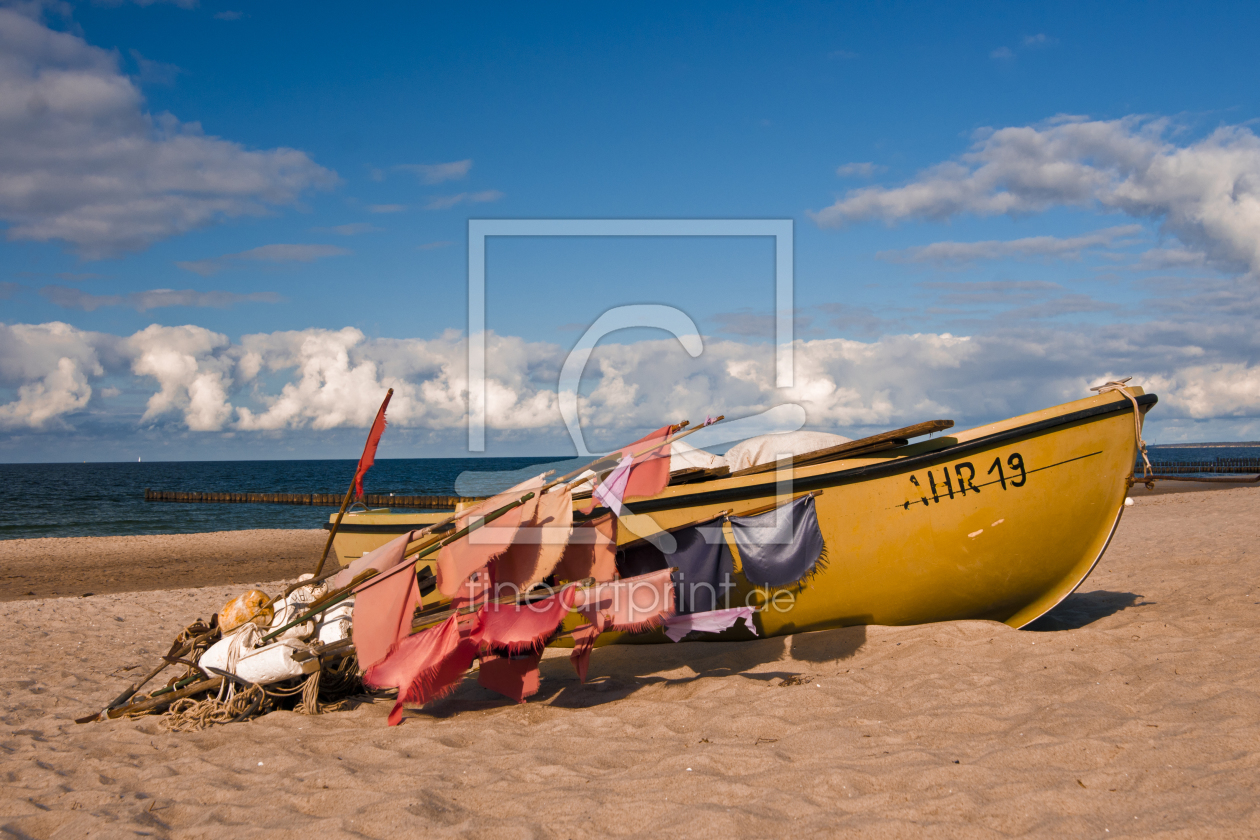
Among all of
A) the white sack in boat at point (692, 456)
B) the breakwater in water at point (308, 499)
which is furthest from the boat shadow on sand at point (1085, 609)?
the breakwater in water at point (308, 499)

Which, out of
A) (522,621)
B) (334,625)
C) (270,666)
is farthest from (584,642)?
(270,666)

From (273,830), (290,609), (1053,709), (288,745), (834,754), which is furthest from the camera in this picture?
(290,609)

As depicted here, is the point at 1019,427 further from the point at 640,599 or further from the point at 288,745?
the point at 288,745

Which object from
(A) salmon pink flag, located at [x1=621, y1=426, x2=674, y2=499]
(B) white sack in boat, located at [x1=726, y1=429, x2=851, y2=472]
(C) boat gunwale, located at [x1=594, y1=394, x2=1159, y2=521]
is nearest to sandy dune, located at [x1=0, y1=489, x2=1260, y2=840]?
(C) boat gunwale, located at [x1=594, y1=394, x2=1159, y2=521]

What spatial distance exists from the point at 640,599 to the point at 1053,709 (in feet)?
7.92

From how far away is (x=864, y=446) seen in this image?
18.3 feet

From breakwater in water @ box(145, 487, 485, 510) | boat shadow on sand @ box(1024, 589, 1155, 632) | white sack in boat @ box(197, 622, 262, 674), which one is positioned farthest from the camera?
breakwater in water @ box(145, 487, 485, 510)

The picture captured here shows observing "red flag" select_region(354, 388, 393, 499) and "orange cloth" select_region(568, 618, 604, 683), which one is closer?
"orange cloth" select_region(568, 618, 604, 683)

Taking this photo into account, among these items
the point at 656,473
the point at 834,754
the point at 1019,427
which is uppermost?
the point at 1019,427

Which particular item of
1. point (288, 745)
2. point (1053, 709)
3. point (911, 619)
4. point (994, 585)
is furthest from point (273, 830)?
point (994, 585)

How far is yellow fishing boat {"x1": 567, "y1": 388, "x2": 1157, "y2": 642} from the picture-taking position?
17.9 ft

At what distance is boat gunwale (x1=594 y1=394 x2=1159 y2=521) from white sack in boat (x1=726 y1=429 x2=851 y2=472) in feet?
3.29

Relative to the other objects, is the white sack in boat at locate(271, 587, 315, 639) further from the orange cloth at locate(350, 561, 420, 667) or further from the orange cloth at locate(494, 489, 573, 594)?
the orange cloth at locate(494, 489, 573, 594)

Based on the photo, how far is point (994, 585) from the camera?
570 centimetres
